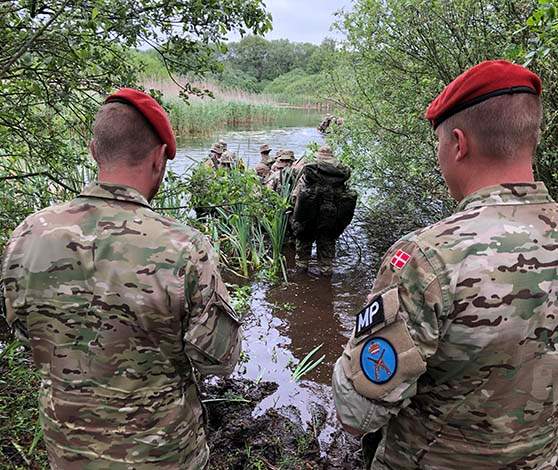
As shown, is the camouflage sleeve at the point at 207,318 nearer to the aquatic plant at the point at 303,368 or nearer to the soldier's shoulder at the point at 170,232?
the soldier's shoulder at the point at 170,232

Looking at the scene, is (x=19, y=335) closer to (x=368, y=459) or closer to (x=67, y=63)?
(x=368, y=459)

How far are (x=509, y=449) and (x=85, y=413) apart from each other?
1.30 meters

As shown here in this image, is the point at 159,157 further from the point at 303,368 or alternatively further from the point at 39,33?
the point at 303,368

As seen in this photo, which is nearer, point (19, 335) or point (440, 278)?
point (440, 278)

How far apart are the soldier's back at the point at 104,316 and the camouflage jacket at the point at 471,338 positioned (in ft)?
2.00

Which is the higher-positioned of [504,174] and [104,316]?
[504,174]

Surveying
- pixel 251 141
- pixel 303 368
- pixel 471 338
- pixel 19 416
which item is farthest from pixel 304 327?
pixel 251 141

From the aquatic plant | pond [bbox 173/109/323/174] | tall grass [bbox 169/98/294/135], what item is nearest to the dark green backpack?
the aquatic plant

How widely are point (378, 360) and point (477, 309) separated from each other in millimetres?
303

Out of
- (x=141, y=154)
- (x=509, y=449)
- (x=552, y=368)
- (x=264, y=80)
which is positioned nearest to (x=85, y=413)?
(x=141, y=154)

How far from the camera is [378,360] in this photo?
4.50ft

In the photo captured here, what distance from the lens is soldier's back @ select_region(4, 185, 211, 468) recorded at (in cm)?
151

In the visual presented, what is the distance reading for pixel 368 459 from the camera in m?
1.79

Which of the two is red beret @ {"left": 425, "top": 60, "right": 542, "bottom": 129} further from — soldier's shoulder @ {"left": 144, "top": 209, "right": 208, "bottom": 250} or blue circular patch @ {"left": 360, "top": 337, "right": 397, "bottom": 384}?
soldier's shoulder @ {"left": 144, "top": 209, "right": 208, "bottom": 250}
